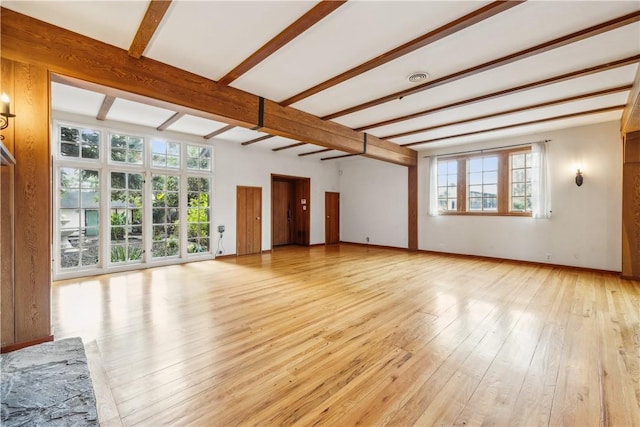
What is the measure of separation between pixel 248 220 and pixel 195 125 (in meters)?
2.81

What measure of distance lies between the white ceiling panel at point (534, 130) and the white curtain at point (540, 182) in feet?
0.95

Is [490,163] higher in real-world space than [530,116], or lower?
lower

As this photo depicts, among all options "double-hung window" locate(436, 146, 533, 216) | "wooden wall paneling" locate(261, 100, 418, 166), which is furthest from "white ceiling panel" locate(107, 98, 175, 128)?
"double-hung window" locate(436, 146, 533, 216)

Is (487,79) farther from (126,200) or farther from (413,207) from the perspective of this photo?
(126,200)

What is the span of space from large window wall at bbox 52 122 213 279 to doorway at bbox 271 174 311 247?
2724 mm

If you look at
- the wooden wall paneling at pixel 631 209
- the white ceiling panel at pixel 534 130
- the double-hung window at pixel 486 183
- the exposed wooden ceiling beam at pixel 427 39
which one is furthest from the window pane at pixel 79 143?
the wooden wall paneling at pixel 631 209

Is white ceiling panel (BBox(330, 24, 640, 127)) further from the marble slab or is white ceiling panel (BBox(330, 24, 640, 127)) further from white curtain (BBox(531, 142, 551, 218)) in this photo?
the marble slab

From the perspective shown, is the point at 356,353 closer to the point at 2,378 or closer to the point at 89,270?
the point at 2,378

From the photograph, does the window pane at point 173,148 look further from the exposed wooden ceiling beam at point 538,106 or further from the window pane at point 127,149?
the exposed wooden ceiling beam at point 538,106

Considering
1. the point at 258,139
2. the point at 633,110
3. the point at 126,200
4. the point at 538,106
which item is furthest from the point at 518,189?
the point at 126,200

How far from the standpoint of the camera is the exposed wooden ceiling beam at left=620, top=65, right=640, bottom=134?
11.2 ft

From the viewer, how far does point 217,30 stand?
263 cm

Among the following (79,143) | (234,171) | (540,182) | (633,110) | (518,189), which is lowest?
(518,189)

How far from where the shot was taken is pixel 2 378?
6.35 ft
